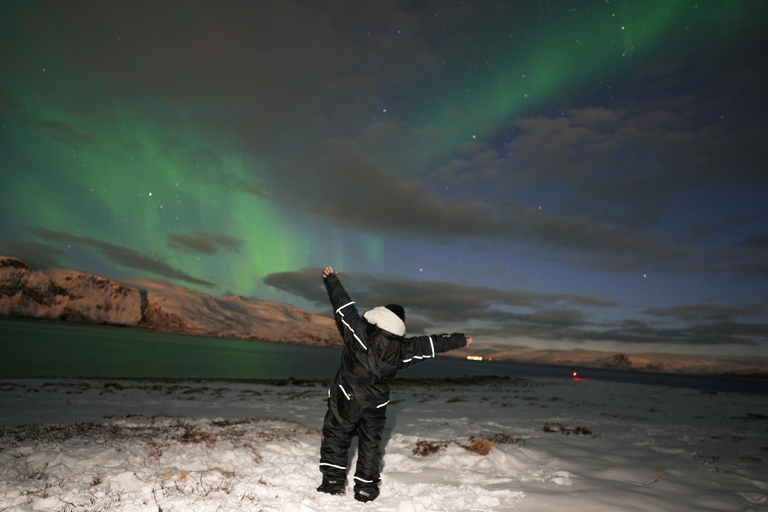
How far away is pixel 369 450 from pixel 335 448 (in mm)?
425

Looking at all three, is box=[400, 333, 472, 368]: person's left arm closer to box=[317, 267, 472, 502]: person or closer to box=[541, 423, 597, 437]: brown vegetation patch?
box=[317, 267, 472, 502]: person

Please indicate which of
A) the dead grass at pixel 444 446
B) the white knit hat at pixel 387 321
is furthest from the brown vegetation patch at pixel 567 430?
the white knit hat at pixel 387 321

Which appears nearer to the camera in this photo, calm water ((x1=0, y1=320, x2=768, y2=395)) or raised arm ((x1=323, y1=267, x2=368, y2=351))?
raised arm ((x1=323, y1=267, x2=368, y2=351))

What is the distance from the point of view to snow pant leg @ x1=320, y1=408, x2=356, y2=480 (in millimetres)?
4812

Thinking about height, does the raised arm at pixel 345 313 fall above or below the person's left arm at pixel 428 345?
above

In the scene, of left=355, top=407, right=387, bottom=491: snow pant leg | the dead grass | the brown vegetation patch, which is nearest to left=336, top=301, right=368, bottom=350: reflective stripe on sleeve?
left=355, top=407, right=387, bottom=491: snow pant leg

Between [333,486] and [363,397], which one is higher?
[363,397]

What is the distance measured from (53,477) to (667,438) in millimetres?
11406

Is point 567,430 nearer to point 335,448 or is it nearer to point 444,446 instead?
point 444,446

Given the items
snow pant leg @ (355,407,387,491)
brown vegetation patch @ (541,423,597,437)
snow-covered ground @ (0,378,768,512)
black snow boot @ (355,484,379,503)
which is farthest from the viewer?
brown vegetation patch @ (541,423,597,437)

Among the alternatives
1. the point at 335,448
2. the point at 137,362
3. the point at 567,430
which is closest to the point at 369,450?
the point at 335,448

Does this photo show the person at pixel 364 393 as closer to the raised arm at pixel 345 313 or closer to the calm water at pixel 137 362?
the raised arm at pixel 345 313

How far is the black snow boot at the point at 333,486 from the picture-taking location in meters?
4.74

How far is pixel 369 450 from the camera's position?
4805 mm
